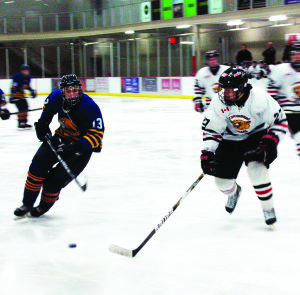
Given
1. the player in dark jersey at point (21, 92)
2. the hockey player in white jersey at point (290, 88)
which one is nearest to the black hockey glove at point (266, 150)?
the hockey player in white jersey at point (290, 88)

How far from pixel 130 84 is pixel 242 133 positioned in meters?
14.6

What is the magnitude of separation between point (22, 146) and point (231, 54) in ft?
34.1

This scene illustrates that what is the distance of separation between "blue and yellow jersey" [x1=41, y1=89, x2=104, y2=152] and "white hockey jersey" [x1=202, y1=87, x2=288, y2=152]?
0.67 m

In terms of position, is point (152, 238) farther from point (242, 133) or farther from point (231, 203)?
point (242, 133)

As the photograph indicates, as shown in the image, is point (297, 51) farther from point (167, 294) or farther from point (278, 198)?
point (167, 294)

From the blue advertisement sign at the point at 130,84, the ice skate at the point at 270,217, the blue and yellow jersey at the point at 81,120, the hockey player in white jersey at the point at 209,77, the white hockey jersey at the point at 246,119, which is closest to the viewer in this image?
the white hockey jersey at the point at 246,119

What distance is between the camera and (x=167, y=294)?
6.68 feet

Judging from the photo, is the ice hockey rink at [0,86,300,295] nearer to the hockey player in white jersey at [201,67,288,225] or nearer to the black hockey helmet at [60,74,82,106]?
the hockey player in white jersey at [201,67,288,225]

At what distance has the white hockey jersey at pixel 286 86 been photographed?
436 cm

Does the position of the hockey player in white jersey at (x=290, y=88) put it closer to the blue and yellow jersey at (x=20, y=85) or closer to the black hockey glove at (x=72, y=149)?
the black hockey glove at (x=72, y=149)

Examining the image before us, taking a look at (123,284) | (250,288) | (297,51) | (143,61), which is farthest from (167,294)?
(143,61)

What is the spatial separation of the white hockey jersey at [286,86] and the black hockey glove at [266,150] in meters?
1.74

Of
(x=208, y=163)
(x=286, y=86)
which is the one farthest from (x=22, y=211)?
(x=286, y=86)

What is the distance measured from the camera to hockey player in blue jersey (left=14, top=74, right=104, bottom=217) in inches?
117
